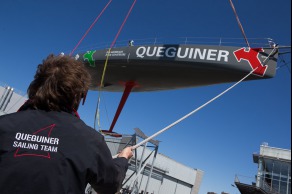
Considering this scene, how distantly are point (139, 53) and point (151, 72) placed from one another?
0.71 metres

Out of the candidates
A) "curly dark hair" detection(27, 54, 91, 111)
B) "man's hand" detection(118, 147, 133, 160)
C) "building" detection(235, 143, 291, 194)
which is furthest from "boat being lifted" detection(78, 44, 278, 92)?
"building" detection(235, 143, 291, 194)

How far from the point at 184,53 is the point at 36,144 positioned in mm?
7059

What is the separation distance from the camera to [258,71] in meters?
6.94

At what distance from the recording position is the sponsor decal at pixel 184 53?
756 centimetres

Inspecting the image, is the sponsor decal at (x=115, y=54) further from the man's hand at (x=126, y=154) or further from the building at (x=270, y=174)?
the building at (x=270, y=174)

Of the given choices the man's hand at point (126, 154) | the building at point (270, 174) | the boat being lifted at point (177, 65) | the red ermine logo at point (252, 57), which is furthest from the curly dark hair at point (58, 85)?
the building at point (270, 174)

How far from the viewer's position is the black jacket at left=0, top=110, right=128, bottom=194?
1213mm

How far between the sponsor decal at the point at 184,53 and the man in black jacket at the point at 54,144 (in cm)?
649

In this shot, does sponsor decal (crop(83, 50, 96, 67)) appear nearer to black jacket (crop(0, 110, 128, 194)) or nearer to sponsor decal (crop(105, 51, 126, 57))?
sponsor decal (crop(105, 51, 126, 57))

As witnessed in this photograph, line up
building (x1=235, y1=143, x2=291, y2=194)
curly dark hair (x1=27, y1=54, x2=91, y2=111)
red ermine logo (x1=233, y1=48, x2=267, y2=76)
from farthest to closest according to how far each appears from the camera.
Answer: building (x1=235, y1=143, x2=291, y2=194)
red ermine logo (x1=233, y1=48, x2=267, y2=76)
curly dark hair (x1=27, y1=54, x2=91, y2=111)

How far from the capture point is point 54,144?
1284 millimetres

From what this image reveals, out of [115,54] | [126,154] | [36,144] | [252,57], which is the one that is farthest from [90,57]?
[36,144]

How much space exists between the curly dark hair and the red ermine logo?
6.28m

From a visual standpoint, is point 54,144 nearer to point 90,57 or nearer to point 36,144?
point 36,144
